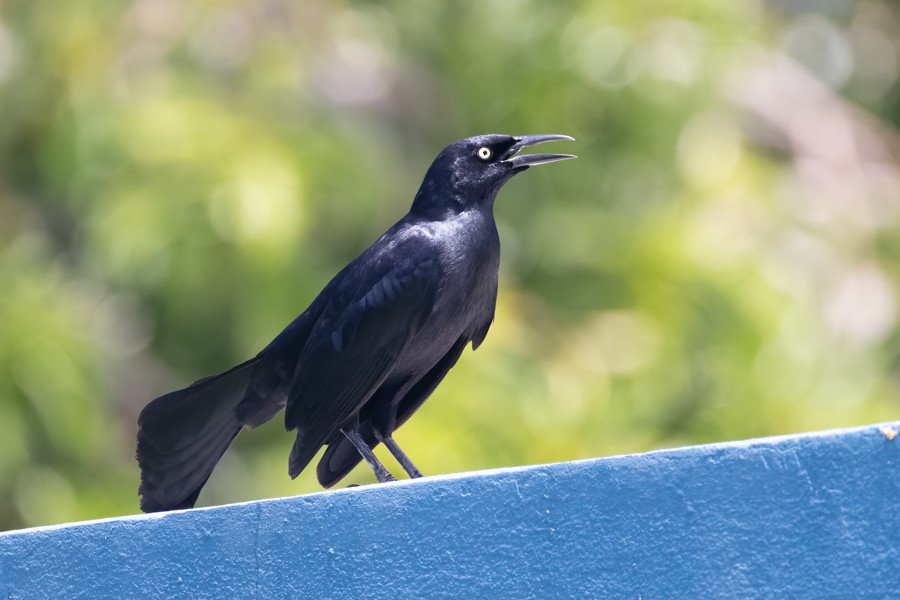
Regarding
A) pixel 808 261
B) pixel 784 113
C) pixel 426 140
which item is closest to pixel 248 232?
pixel 426 140

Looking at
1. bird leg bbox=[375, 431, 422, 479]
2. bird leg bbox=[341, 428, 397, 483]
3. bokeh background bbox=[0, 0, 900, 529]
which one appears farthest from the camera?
bokeh background bbox=[0, 0, 900, 529]

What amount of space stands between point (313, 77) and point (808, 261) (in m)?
3.37

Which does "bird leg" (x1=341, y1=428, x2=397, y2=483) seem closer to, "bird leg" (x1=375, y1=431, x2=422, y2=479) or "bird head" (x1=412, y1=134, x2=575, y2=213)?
"bird leg" (x1=375, y1=431, x2=422, y2=479)

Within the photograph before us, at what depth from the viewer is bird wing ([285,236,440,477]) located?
151 inches

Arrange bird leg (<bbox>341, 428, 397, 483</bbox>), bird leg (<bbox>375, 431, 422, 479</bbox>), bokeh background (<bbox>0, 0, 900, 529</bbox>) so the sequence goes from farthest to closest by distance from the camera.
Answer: bokeh background (<bbox>0, 0, 900, 529</bbox>) → bird leg (<bbox>375, 431, 422, 479</bbox>) → bird leg (<bbox>341, 428, 397, 483</bbox>)

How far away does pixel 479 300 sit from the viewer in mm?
3963

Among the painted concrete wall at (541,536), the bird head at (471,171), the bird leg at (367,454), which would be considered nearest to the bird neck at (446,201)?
the bird head at (471,171)

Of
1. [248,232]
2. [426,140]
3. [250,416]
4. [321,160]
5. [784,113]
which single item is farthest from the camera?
[784,113]

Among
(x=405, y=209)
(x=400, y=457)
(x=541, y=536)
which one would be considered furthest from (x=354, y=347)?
(x=405, y=209)

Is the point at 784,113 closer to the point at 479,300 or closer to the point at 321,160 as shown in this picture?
the point at 321,160

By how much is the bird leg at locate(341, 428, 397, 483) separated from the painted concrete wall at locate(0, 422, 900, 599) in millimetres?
892

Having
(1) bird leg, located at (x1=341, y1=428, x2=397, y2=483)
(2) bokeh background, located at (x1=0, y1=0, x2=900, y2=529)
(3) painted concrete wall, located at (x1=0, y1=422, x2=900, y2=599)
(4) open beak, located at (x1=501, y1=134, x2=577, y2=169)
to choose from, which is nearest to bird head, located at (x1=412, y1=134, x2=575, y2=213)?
(4) open beak, located at (x1=501, y1=134, x2=577, y2=169)

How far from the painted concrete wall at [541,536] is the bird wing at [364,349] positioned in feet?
2.53

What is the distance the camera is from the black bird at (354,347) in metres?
3.85
